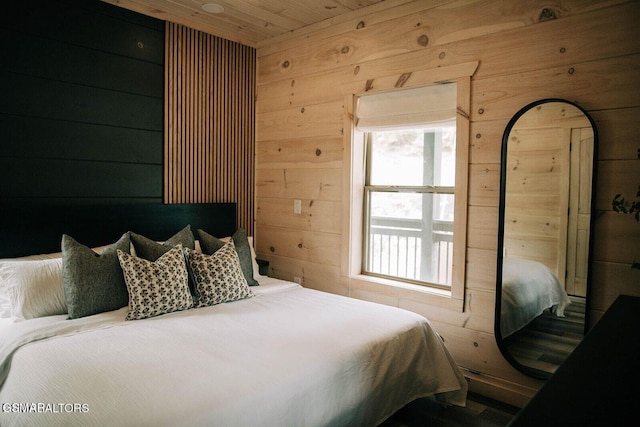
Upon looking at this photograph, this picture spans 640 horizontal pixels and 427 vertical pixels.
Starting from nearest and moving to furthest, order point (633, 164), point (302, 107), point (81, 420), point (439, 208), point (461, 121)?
1. point (81, 420)
2. point (633, 164)
3. point (461, 121)
4. point (439, 208)
5. point (302, 107)

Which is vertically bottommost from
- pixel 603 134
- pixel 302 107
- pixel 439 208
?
pixel 439 208

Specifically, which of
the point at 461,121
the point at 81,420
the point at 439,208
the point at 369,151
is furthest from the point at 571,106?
the point at 81,420

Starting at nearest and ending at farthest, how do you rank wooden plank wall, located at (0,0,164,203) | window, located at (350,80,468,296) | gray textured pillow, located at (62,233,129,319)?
gray textured pillow, located at (62,233,129,319), wooden plank wall, located at (0,0,164,203), window, located at (350,80,468,296)

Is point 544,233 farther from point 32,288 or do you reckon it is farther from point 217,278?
point 32,288

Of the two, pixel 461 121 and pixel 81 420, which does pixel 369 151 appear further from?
pixel 81 420

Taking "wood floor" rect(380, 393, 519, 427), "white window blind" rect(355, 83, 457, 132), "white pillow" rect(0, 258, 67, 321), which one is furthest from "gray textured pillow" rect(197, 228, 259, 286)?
"wood floor" rect(380, 393, 519, 427)

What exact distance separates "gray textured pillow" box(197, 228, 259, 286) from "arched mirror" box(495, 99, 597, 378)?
173 centimetres

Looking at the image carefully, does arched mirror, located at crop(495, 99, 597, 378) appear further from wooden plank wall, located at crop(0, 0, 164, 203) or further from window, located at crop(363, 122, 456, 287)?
wooden plank wall, located at crop(0, 0, 164, 203)

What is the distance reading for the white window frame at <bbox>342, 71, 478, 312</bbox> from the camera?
2877 mm

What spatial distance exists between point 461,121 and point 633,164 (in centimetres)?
98

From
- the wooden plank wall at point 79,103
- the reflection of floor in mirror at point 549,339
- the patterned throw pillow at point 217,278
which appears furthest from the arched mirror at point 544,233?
the wooden plank wall at point 79,103

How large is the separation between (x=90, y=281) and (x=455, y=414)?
226cm

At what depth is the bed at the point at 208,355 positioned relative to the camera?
1.61 m

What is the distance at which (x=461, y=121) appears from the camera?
2885 mm
